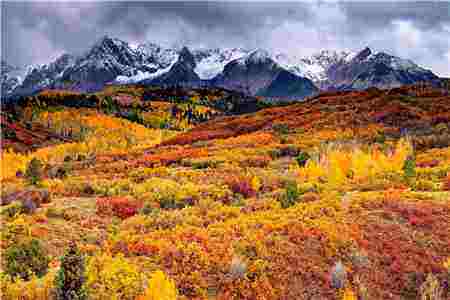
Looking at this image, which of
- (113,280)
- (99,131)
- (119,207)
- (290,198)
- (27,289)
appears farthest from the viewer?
(99,131)

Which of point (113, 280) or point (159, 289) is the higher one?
point (113, 280)

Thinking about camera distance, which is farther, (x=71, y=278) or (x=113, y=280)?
(x=113, y=280)

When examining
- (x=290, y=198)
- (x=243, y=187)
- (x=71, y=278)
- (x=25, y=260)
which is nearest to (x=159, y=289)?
(x=71, y=278)

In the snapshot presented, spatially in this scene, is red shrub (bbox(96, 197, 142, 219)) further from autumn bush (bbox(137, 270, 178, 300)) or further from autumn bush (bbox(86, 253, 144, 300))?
autumn bush (bbox(137, 270, 178, 300))

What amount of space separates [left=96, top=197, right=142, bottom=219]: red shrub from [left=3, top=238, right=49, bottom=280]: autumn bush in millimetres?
7926

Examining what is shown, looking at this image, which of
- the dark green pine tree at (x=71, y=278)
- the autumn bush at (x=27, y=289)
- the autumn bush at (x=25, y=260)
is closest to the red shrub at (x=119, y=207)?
the autumn bush at (x=25, y=260)

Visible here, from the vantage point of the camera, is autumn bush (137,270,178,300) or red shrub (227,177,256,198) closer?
autumn bush (137,270,178,300)

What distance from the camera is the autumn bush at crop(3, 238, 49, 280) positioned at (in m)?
13.5

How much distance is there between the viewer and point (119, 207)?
23125 millimetres

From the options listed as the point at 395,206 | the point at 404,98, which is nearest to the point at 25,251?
the point at 395,206

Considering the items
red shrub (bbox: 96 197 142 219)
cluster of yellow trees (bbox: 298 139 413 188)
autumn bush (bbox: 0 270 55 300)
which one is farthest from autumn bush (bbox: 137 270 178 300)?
A: cluster of yellow trees (bbox: 298 139 413 188)

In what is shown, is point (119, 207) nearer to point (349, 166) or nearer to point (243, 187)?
point (243, 187)

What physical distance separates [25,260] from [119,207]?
923 centimetres

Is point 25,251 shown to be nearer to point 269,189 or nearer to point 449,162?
point 269,189
